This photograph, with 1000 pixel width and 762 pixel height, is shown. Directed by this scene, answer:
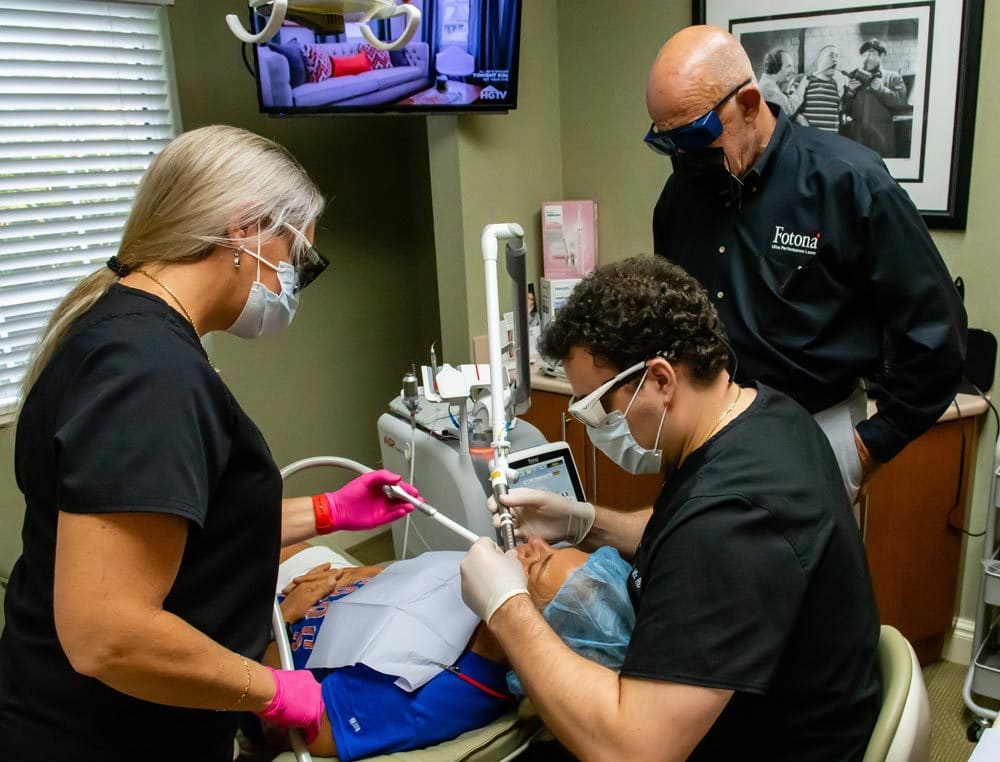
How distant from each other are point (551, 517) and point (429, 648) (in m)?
0.38

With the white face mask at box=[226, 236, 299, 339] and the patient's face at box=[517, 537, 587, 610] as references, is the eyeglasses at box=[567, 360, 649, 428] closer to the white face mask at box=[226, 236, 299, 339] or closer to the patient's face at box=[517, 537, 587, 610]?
the patient's face at box=[517, 537, 587, 610]

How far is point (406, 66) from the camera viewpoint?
7.93 feet

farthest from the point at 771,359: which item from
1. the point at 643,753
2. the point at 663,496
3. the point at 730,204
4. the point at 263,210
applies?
the point at 263,210

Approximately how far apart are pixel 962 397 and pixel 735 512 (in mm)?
1588

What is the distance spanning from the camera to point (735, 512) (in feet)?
3.29

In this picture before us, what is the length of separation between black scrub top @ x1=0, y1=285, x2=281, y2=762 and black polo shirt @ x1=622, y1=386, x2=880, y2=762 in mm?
520

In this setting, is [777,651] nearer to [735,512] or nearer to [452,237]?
[735,512]

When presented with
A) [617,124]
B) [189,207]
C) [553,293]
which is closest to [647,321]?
[189,207]

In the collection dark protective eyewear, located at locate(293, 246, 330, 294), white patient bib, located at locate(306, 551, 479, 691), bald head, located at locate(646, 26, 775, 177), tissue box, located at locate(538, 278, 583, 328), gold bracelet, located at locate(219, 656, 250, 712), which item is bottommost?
white patient bib, located at locate(306, 551, 479, 691)

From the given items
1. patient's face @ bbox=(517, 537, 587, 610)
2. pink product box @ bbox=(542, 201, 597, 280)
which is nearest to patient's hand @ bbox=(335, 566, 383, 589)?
patient's face @ bbox=(517, 537, 587, 610)

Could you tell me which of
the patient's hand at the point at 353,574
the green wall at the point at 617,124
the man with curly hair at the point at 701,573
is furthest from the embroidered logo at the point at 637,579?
the green wall at the point at 617,124

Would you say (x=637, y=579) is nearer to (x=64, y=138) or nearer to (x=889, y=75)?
(x=889, y=75)

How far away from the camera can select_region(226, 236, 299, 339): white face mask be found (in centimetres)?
115

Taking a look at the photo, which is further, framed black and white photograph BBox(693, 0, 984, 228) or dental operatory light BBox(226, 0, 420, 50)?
framed black and white photograph BBox(693, 0, 984, 228)
